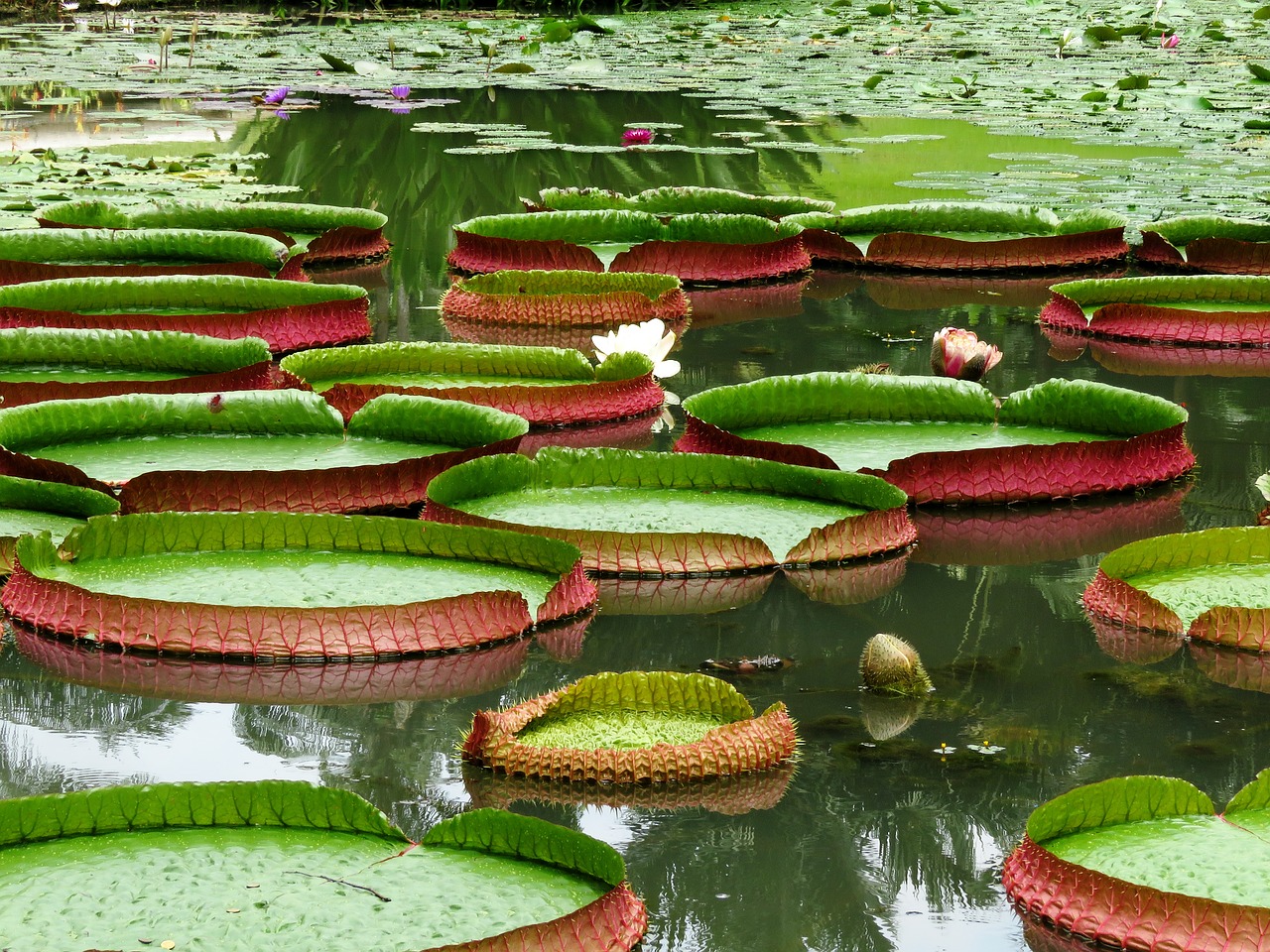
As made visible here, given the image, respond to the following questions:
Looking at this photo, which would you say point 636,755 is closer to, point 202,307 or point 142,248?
point 202,307

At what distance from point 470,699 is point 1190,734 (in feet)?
3.56

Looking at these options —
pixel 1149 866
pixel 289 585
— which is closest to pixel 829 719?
pixel 1149 866

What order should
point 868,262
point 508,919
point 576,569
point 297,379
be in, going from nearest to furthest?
point 508,919
point 576,569
point 297,379
point 868,262

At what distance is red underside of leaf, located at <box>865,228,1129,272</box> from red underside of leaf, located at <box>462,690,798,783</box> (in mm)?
4071

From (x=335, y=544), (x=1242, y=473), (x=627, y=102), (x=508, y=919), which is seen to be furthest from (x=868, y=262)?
(x=627, y=102)

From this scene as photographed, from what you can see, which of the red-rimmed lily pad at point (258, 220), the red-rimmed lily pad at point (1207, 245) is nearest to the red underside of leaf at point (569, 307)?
the red-rimmed lily pad at point (258, 220)

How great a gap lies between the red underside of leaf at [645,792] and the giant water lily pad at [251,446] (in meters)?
1.15

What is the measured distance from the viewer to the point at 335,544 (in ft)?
9.80

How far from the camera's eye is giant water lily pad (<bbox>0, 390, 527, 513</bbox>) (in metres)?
3.20

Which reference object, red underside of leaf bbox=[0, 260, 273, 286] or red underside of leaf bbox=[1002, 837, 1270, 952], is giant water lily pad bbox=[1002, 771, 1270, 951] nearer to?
red underside of leaf bbox=[1002, 837, 1270, 952]

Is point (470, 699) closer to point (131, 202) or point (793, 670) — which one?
point (793, 670)

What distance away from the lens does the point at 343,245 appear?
623cm

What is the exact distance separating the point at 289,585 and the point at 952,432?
1690 mm

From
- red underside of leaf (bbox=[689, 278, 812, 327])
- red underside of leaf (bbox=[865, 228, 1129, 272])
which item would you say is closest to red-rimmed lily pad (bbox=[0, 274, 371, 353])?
red underside of leaf (bbox=[689, 278, 812, 327])
